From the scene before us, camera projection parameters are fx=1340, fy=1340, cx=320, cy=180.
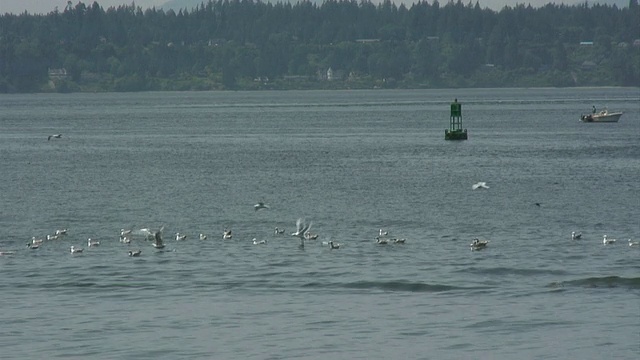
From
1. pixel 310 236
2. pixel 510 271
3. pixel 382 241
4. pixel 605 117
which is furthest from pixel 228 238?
pixel 605 117

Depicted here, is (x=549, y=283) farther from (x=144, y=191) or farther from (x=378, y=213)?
(x=144, y=191)

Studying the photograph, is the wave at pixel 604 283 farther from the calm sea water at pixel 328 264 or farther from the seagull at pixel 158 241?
the seagull at pixel 158 241

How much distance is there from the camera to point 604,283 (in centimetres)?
4356

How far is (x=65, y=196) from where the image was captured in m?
77.8

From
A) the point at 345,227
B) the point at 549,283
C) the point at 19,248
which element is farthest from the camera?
the point at 345,227

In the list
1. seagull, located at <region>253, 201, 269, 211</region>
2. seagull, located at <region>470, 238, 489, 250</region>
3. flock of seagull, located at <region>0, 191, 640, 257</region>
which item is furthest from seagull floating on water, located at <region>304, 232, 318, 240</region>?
seagull, located at <region>253, 201, 269, 211</region>

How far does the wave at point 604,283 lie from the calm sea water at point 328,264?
65 millimetres

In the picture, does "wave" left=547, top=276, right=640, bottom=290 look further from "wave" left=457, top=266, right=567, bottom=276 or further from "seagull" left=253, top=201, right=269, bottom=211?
"seagull" left=253, top=201, right=269, bottom=211

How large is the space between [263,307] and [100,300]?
533 cm

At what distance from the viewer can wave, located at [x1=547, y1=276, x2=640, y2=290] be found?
43.2 meters

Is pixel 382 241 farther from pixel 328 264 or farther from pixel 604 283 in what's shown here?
pixel 604 283

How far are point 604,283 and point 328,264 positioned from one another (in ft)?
32.8

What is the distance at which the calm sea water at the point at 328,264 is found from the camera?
3619cm

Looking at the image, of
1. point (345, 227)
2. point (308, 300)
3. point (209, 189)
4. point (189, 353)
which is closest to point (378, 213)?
point (345, 227)
